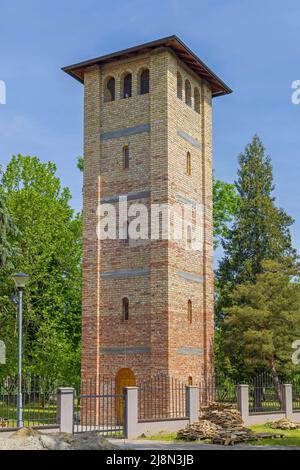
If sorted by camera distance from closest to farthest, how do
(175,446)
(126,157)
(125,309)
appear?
(175,446) < (125,309) < (126,157)

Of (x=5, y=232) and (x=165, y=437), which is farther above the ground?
(x=5, y=232)

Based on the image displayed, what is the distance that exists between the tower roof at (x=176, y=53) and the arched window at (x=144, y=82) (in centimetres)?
79

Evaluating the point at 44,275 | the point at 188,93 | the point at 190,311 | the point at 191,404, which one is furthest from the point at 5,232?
the point at 191,404

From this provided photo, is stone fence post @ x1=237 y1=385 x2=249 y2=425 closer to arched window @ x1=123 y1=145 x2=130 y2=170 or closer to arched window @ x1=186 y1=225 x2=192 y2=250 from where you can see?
arched window @ x1=186 y1=225 x2=192 y2=250

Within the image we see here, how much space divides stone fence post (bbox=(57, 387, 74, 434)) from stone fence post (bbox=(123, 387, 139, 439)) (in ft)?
5.66

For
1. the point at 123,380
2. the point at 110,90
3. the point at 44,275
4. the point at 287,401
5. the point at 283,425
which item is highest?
the point at 110,90

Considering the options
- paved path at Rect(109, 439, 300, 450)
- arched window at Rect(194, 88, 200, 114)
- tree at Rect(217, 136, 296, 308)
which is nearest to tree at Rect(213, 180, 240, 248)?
tree at Rect(217, 136, 296, 308)

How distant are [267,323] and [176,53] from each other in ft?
38.1

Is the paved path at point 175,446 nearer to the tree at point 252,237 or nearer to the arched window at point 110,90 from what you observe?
the arched window at point 110,90

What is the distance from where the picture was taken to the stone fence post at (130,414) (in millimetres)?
18109

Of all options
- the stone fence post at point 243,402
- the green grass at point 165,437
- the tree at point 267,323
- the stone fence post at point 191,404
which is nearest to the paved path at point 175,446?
the green grass at point 165,437

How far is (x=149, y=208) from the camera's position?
24.5 meters

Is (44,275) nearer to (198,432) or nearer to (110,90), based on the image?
(110,90)
